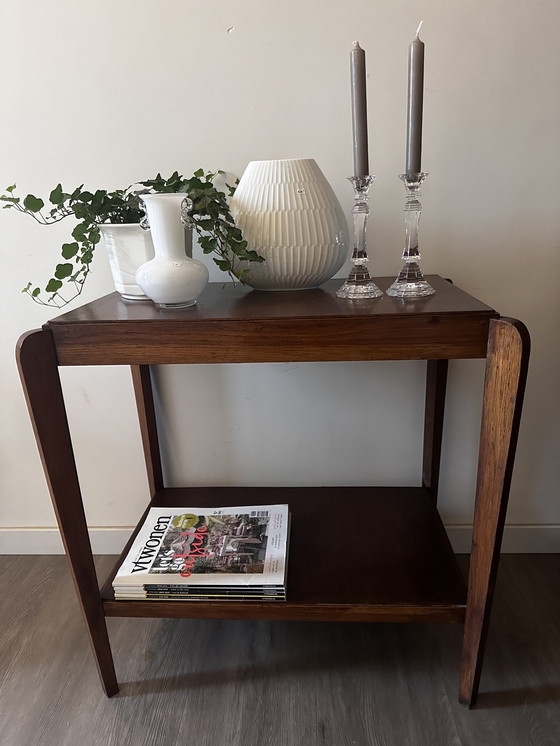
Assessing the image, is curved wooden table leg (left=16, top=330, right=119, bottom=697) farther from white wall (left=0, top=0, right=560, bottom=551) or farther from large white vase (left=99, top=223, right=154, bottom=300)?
white wall (left=0, top=0, right=560, bottom=551)

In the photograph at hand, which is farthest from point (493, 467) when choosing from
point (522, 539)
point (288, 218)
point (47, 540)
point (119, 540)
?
point (47, 540)

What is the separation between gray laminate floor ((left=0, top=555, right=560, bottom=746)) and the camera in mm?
905

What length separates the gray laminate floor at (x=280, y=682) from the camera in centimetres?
91

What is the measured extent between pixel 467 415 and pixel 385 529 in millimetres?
329

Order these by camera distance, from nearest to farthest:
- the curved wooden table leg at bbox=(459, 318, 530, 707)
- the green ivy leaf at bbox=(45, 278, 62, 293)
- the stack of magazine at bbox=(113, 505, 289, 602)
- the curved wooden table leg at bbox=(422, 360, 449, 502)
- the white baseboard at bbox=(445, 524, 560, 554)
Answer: the curved wooden table leg at bbox=(459, 318, 530, 707) → the green ivy leaf at bbox=(45, 278, 62, 293) → the stack of magazine at bbox=(113, 505, 289, 602) → the curved wooden table leg at bbox=(422, 360, 449, 502) → the white baseboard at bbox=(445, 524, 560, 554)

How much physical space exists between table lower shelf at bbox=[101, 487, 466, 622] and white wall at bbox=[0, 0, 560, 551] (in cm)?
11

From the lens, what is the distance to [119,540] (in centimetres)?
137

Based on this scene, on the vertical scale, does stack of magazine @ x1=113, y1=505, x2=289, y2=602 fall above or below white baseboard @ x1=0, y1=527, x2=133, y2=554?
above

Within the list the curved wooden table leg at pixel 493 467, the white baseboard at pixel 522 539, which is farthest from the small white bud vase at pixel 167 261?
the white baseboard at pixel 522 539

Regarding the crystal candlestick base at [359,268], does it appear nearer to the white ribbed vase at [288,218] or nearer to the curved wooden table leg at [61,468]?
the white ribbed vase at [288,218]

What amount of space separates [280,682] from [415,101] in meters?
1.01

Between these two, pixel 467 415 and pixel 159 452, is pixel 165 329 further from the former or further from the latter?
pixel 467 415

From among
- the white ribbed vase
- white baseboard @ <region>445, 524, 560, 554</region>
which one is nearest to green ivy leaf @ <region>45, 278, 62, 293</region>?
the white ribbed vase

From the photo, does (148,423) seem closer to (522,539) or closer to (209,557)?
(209,557)
